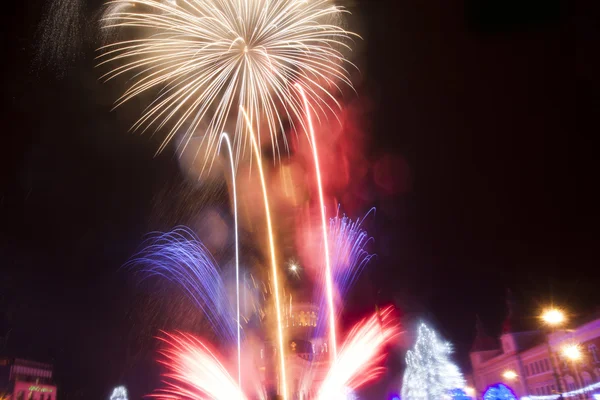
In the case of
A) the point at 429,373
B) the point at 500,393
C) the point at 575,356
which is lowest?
the point at 500,393

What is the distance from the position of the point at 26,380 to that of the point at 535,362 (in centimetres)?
6593

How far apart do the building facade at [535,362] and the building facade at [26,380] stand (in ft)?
182

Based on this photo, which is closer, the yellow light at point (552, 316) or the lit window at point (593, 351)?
the yellow light at point (552, 316)

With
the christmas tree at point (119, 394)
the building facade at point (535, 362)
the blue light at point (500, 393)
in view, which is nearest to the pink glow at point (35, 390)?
the christmas tree at point (119, 394)

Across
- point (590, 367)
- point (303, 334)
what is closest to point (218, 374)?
point (590, 367)

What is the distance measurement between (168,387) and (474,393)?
46.7 metres

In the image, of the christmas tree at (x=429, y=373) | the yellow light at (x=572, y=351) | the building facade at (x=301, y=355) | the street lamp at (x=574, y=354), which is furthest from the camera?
the building facade at (x=301, y=355)

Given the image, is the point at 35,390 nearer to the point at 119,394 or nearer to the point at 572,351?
the point at 119,394

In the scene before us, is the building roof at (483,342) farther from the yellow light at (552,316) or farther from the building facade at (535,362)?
the yellow light at (552,316)

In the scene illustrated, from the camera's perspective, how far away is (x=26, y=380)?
217ft

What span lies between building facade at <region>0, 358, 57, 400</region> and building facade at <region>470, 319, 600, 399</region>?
5536 centimetres

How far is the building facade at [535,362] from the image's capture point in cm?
4116

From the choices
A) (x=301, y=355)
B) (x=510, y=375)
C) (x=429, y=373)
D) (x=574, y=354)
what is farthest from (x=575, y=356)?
(x=301, y=355)

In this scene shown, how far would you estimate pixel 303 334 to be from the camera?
81812mm
